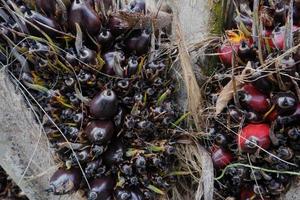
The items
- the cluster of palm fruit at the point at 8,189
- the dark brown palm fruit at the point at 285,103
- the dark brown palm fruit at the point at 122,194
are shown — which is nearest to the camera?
the dark brown palm fruit at the point at 285,103

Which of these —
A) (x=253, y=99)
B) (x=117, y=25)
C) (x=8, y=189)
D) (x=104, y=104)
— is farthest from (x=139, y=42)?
(x=8, y=189)

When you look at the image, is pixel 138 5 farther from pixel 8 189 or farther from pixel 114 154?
pixel 8 189

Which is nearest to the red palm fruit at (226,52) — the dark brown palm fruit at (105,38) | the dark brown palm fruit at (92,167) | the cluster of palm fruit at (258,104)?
the cluster of palm fruit at (258,104)

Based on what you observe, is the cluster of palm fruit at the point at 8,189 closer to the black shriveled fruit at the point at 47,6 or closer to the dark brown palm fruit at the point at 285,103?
the black shriveled fruit at the point at 47,6

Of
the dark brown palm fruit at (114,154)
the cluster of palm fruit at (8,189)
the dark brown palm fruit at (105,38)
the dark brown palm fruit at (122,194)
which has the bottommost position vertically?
the cluster of palm fruit at (8,189)

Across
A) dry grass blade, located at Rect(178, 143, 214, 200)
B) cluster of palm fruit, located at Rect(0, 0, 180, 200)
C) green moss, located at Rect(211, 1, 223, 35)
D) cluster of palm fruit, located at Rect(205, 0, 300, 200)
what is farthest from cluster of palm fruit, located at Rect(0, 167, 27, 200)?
green moss, located at Rect(211, 1, 223, 35)

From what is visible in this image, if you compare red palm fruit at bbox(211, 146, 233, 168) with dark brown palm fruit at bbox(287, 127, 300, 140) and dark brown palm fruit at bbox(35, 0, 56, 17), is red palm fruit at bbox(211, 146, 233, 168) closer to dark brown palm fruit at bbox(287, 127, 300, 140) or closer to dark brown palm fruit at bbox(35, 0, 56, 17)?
dark brown palm fruit at bbox(287, 127, 300, 140)

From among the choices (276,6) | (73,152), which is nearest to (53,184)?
(73,152)
